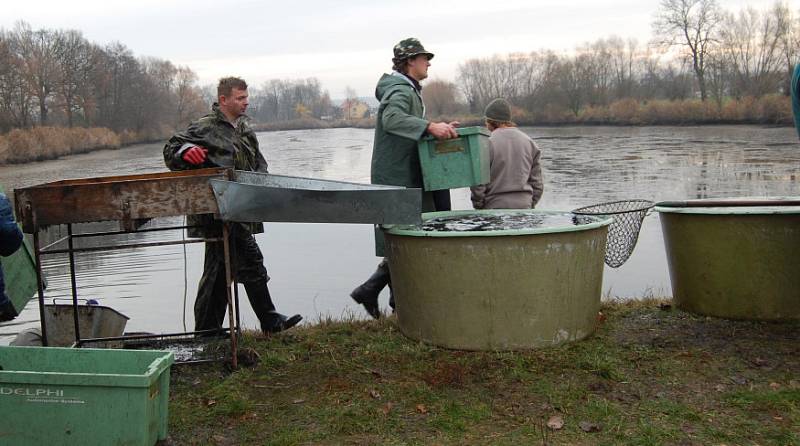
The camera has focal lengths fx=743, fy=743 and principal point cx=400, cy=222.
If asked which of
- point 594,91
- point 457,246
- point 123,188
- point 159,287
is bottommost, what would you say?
point 159,287

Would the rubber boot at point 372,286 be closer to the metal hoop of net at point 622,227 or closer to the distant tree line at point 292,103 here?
the metal hoop of net at point 622,227

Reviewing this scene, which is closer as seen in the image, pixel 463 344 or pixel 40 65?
pixel 463 344

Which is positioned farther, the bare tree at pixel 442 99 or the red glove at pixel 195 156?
the bare tree at pixel 442 99

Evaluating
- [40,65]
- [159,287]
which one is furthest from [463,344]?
[40,65]

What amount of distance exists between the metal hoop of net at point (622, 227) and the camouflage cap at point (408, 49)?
170 centimetres

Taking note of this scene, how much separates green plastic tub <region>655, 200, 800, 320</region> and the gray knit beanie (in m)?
1.52

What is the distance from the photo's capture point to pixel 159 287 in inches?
389

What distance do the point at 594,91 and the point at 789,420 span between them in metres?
65.4

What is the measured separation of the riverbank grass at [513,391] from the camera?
3791mm

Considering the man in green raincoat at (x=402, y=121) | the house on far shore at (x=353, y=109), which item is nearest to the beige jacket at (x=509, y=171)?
the man in green raincoat at (x=402, y=121)

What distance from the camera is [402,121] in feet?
17.6

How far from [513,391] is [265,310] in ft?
7.20

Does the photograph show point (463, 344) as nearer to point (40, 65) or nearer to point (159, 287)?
point (159, 287)

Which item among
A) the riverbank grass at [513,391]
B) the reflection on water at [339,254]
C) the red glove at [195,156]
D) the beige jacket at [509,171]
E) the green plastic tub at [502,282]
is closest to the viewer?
the riverbank grass at [513,391]
